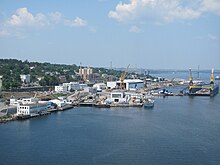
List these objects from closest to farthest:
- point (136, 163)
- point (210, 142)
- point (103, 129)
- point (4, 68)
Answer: point (136, 163) → point (210, 142) → point (103, 129) → point (4, 68)

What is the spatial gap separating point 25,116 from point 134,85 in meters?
12.4

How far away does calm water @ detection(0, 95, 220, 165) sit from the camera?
5060 millimetres

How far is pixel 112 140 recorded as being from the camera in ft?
20.1

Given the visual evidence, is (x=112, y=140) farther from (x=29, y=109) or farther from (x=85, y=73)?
(x=85, y=73)

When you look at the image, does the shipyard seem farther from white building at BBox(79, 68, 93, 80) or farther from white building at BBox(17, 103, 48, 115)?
white building at BBox(79, 68, 93, 80)

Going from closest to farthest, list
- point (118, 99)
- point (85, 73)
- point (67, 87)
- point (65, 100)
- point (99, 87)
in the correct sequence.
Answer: point (65, 100), point (118, 99), point (67, 87), point (99, 87), point (85, 73)

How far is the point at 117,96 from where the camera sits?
1250cm

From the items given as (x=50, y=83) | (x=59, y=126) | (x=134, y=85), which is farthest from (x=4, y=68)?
(x=59, y=126)

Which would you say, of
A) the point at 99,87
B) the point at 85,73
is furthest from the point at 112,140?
the point at 85,73

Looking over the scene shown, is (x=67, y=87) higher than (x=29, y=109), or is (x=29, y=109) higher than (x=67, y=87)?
(x=67, y=87)

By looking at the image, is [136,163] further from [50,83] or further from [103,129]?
[50,83]

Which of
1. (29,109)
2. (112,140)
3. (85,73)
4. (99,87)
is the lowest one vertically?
(112,140)

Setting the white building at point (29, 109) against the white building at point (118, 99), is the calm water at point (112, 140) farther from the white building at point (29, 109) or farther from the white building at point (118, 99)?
the white building at point (118, 99)

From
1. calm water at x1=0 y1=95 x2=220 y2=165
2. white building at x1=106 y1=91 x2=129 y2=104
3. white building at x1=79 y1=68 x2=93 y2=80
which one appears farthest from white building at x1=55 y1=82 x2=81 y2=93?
white building at x1=79 y1=68 x2=93 y2=80
